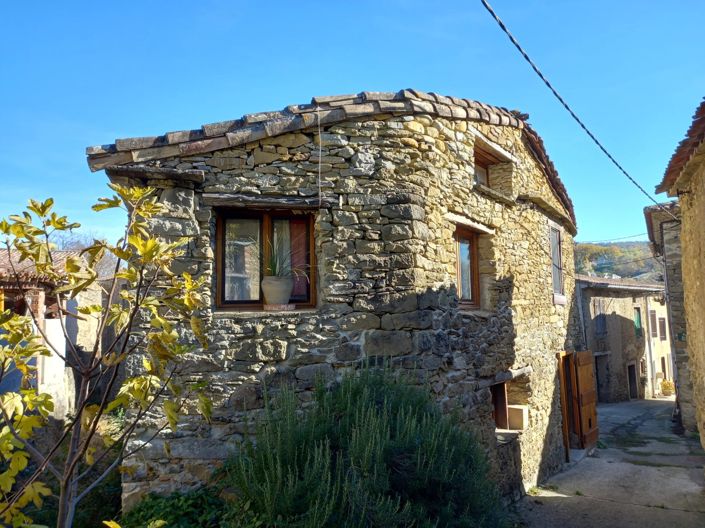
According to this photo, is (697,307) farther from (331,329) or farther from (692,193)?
(331,329)

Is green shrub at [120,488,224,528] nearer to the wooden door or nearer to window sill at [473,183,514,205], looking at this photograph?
window sill at [473,183,514,205]

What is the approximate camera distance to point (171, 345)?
1932 millimetres

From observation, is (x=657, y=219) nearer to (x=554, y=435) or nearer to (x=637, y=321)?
(x=554, y=435)

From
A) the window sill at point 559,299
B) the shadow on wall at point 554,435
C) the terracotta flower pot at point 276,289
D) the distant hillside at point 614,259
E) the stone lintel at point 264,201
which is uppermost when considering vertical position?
the distant hillside at point 614,259

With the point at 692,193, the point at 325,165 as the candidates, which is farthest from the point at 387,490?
the point at 692,193

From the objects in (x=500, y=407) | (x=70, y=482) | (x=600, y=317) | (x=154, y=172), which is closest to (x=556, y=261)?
(x=500, y=407)

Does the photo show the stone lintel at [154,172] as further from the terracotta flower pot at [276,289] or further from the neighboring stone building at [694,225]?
the neighboring stone building at [694,225]

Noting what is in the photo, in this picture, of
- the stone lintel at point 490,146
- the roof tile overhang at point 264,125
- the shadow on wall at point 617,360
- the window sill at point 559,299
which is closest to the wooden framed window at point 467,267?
the stone lintel at point 490,146

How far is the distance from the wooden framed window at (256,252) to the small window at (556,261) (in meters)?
5.29

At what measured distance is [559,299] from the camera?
874 cm

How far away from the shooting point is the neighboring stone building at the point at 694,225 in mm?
4719

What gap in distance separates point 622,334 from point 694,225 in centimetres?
1367

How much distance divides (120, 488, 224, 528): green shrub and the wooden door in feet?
21.7

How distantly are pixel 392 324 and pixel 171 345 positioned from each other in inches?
118
